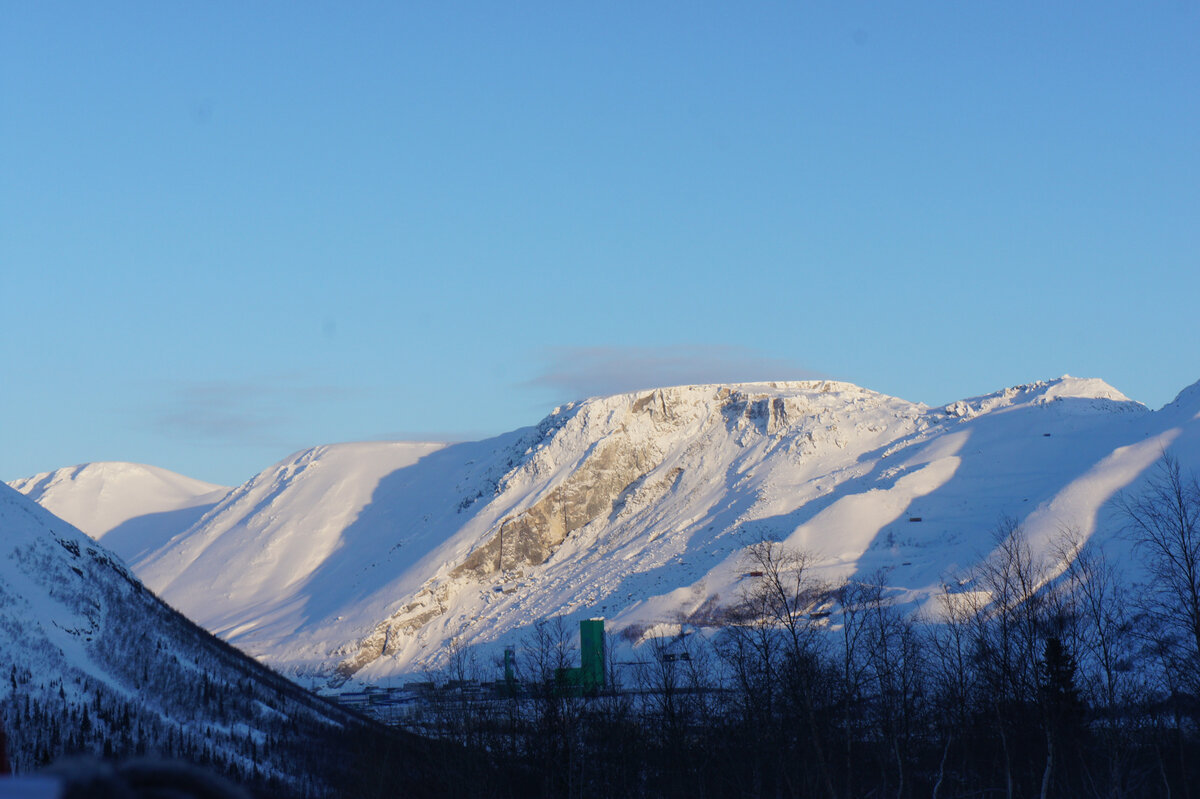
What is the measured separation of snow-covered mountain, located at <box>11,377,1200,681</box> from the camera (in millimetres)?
76525

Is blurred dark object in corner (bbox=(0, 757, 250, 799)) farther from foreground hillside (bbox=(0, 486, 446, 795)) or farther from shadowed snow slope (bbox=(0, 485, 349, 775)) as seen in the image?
foreground hillside (bbox=(0, 486, 446, 795))

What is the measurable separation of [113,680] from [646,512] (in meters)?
65.8

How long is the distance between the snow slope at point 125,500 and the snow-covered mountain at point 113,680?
10142 centimetres

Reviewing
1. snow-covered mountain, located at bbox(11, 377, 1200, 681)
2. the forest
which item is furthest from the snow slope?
the forest

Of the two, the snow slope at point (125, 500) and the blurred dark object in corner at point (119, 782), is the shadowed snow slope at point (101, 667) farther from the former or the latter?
the snow slope at point (125, 500)

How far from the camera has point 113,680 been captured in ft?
117

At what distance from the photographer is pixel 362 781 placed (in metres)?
31.5

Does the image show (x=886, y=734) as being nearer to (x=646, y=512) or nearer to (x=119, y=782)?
(x=119, y=782)

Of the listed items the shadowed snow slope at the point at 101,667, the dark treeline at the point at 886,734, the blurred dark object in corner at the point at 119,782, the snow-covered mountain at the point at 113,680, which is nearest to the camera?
the blurred dark object in corner at the point at 119,782

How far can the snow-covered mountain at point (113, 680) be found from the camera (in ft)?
101

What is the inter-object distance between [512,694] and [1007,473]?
203 feet

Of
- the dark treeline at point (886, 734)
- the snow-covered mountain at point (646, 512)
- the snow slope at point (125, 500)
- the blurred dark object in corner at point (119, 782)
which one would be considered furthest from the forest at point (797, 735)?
the snow slope at point (125, 500)

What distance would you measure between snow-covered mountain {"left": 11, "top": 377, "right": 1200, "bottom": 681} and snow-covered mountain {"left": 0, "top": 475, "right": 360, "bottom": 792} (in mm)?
32363

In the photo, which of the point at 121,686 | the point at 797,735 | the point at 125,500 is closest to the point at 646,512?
the point at 121,686
